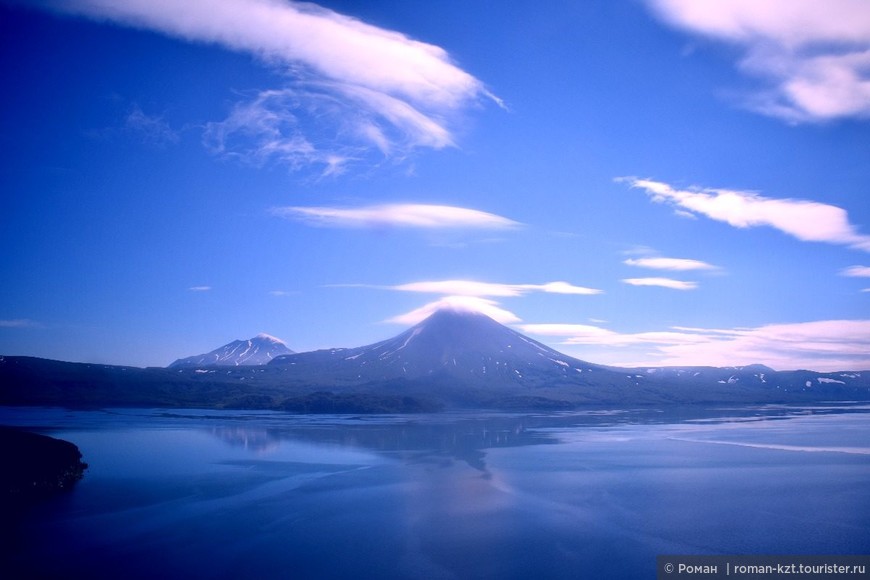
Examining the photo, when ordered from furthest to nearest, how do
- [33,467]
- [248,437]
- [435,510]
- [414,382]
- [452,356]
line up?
[452,356] < [414,382] < [248,437] < [33,467] < [435,510]

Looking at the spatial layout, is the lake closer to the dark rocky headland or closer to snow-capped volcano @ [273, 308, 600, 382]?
the dark rocky headland

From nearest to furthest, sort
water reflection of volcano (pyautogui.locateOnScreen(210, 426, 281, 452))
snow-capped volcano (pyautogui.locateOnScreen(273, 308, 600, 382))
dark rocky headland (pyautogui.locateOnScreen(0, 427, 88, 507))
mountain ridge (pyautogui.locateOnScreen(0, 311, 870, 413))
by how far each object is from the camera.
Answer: dark rocky headland (pyautogui.locateOnScreen(0, 427, 88, 507)), water reflection of volcano (pyautogui.locateOnScreen(210, 426, 281, 452)), mountain ridge (pyautogui.locateOnScreen(0, 311, 870, 413)), snow-capped volcano (pyautogui.locateOnScreen(273, 308, 600, 382))

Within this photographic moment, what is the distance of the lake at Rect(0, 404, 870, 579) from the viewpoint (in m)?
15.0

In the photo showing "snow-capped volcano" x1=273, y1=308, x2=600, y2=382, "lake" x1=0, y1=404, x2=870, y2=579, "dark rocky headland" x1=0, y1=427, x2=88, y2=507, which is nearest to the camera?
"lake" x1=0, y1=404, x2=870, y2=579

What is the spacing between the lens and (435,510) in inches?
802

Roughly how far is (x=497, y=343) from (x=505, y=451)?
125 meters

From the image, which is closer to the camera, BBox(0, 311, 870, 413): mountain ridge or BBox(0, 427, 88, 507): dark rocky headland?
BBox(0, 427, 88, 507): dark rocky headland

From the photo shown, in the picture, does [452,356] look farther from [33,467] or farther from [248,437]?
[33,467]

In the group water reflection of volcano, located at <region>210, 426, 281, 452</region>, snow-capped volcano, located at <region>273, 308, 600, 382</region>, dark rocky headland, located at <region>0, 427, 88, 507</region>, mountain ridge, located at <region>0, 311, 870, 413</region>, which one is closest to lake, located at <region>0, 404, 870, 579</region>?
dark rocky headland, located at <region>0, 427, 88, 507</region>

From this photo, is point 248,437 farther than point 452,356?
No

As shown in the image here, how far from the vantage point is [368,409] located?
8156 cm

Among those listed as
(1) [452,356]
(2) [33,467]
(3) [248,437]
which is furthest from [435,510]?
(1) [452,356]

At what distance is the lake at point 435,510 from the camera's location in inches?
590

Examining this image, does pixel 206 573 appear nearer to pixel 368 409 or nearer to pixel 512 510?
pixel 512 510
